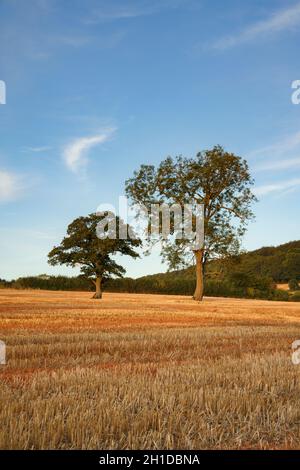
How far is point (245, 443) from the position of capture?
400cm

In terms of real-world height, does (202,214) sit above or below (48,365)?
above

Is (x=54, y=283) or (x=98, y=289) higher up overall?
(x=54, y=283)

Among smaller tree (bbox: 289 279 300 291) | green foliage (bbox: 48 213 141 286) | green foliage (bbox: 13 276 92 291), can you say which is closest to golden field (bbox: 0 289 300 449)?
green foliage (bbox: 48 213 141 286)

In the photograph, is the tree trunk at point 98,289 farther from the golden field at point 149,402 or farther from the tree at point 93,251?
the golden field at point 149,402

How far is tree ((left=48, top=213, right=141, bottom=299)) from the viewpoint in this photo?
48219 mm

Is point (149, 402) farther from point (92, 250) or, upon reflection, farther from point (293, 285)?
point (293, 285)

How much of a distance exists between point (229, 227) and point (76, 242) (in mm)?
16640

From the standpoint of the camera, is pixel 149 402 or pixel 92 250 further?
pixel 92 250

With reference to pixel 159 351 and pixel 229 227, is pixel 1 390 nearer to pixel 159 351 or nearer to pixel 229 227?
pixel 159 351

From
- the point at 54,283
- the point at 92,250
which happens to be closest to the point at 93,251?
the point at 92,250

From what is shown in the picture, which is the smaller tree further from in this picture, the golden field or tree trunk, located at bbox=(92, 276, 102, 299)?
the golden field

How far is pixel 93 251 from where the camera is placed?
48.3 meters

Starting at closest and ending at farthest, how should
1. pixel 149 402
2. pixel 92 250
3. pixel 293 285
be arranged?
pixel 149 402
pixel 92 250
pixel 293 285
